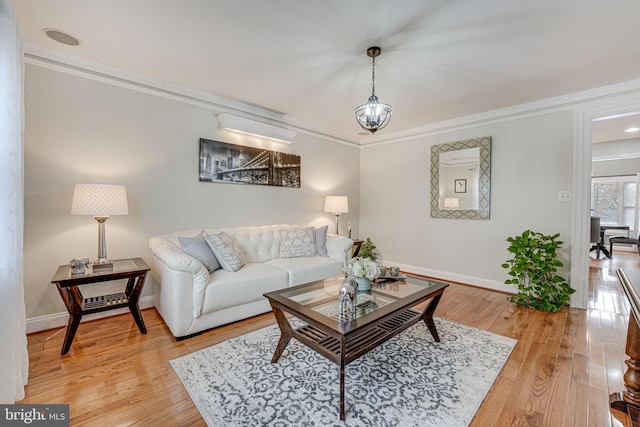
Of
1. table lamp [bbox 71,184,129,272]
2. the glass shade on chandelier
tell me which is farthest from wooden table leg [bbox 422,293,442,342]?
table lamp [bbox 71,184,129,272]

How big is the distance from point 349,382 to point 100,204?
2.38 m

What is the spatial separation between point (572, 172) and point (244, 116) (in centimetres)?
400

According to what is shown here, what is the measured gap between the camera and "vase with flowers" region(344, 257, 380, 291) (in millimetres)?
2102

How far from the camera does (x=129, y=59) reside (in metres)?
2.48

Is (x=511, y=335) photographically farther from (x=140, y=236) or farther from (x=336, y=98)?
(x=140, y=236)

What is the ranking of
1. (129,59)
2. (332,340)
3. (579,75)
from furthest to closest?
1. (579,75)
2. (129,59)
3. (332,340)

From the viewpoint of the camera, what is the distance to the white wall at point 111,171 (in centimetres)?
236

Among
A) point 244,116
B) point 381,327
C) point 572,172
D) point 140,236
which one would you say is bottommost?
point 381,327

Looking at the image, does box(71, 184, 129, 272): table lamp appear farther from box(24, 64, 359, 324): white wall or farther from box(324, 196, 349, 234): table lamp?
box(324, 196, 349, 234): table lamp

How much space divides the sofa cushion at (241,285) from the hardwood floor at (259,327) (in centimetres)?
26

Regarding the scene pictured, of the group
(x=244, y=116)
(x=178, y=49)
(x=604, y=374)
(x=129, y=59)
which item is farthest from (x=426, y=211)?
(x=129, y=59)

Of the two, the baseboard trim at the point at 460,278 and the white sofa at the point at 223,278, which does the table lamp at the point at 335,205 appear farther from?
the baseboard trim at the point at 460,278

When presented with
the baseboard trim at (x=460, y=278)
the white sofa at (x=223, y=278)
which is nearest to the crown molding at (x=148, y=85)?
the white sofa at (x=223, y=278)

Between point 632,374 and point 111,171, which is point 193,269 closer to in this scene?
point 111,171
